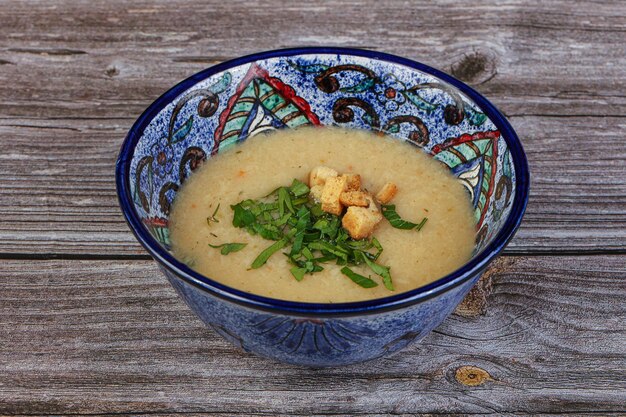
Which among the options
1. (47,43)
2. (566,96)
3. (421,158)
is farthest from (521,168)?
(47,43)

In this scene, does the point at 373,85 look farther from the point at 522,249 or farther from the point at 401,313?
the point at 401,313

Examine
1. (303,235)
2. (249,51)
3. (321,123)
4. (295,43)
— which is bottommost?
(303,235)

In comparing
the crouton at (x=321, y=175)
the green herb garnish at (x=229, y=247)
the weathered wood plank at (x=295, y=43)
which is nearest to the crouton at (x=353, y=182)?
the crouton at (x=321, y=175)

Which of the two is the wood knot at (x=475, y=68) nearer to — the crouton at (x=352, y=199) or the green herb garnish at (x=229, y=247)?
the crouton at (x=352, y=199)

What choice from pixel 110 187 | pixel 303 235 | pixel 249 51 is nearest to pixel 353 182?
pixel 303 235

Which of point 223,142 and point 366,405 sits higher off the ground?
point 223,142

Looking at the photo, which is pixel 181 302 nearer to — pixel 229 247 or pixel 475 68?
pixel 229 247
